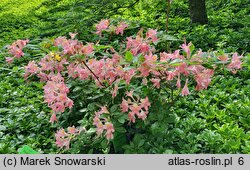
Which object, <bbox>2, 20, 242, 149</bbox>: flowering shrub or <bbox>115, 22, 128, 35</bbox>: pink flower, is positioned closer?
<bbox>2, 20, 242, 149</bbox>: flowering shrub

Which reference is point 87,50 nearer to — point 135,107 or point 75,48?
point 75,48

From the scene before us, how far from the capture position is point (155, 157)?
221cm

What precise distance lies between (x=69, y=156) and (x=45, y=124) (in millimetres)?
932

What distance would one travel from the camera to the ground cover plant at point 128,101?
2.15 m

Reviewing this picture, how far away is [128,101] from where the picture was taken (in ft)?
7.04

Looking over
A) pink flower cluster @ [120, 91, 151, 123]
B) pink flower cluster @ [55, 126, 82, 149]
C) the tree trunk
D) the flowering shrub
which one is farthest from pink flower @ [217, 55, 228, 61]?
the tree trunk

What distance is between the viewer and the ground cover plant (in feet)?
7.06

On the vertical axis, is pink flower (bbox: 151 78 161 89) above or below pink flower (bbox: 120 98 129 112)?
above

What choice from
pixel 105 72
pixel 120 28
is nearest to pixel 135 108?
pixel 105 72

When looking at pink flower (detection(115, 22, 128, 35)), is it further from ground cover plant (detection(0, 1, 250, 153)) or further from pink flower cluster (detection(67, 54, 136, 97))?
pink flower cluster (detection(67, 54, 136, 97))

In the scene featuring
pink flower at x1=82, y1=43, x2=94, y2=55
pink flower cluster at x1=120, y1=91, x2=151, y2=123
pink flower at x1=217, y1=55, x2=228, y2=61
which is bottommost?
pink flower cluster at x1=120, y1=91, x2=151, y2=123

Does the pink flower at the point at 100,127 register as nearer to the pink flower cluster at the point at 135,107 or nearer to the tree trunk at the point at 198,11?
the pink flower cluster at the point at 135,107

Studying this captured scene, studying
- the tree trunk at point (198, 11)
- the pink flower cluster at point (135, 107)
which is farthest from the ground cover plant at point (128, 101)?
the tree trunk at point (198, 11)

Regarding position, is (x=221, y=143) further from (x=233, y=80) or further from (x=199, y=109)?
(x=233, y=80)
